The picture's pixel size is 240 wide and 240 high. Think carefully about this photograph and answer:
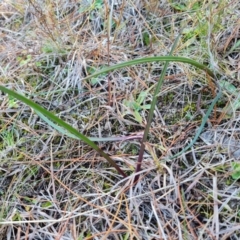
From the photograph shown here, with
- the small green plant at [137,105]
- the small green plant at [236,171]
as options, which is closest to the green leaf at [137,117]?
the small green plant at [137,105]

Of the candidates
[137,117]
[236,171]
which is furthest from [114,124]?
[236,171]

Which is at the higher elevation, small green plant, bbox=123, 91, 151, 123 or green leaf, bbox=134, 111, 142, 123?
small green plant, bbox=123, 91, 151, 123

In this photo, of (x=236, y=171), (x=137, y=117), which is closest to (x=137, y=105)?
(x=137, y=117)

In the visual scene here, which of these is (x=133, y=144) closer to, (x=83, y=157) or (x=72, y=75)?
(x=83, y=157)

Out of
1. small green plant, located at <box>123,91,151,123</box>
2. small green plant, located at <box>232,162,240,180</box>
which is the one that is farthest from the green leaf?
small green plant, located at <box>232,162,240,180</box>

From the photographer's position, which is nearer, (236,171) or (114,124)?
(236,171)

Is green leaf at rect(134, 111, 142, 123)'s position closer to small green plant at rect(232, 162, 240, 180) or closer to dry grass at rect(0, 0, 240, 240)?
dry grass at rect(0, 0, 240, 240)

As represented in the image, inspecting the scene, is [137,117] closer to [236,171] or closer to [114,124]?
[114,124]

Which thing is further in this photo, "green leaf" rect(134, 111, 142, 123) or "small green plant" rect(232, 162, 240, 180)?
"green leaf" rect(134, 111, 142, 123)
